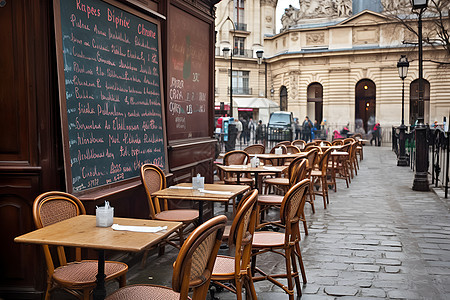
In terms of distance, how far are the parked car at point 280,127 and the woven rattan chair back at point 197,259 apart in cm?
2390

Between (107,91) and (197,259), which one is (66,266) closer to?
(197,259)

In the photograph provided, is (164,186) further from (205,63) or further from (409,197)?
(409,197)

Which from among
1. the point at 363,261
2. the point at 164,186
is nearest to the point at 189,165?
the point at 164,186

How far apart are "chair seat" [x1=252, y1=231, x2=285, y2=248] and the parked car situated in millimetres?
21959

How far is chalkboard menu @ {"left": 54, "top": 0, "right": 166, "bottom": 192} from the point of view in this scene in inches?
169

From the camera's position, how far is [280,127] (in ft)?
97.8

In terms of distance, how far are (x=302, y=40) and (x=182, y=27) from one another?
3823cm

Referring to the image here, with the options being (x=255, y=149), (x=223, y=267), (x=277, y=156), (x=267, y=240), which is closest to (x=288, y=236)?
(x=267, y=240)

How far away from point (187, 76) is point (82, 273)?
418cm

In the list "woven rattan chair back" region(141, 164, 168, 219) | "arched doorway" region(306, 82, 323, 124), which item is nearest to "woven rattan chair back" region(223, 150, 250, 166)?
"woven rattan chair back" region(141, 164, 168, 219)

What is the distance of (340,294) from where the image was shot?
445 cm

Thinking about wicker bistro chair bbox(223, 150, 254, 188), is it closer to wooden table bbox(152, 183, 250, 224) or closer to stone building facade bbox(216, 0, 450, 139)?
wooden table bbox(152, 183, 250, 224)

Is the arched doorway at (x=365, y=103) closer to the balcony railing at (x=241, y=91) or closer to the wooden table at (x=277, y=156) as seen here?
the balcony railing at (x=241, y=91)

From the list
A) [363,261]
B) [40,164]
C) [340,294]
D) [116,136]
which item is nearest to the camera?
[40,164]
